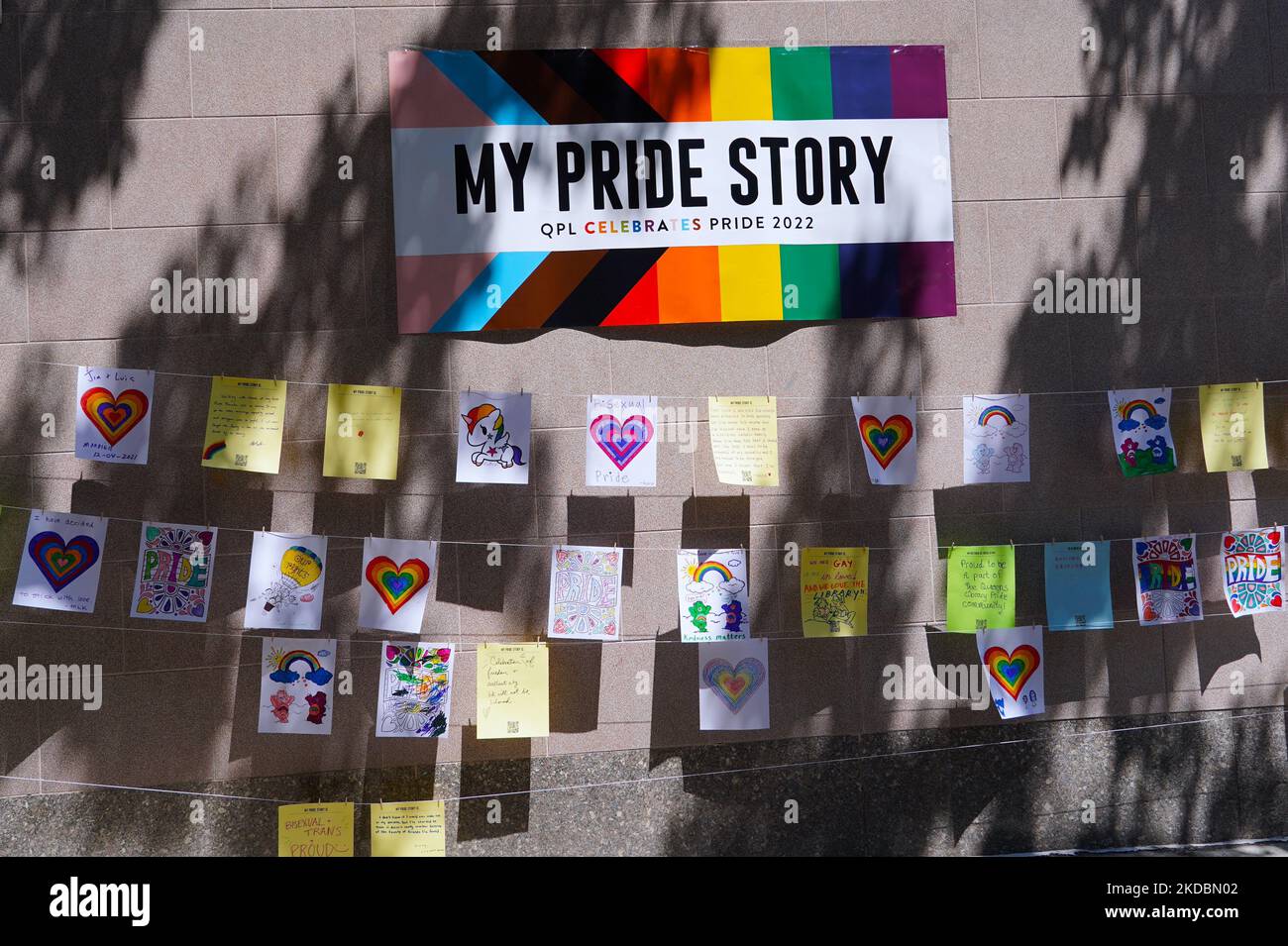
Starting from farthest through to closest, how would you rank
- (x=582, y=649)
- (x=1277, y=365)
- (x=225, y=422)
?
(x=1277, y=365)
(x=582, y=649)
(x=225, y=422)

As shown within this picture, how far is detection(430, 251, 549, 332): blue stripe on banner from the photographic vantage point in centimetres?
434

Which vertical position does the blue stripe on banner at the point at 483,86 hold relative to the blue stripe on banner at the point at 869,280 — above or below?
above

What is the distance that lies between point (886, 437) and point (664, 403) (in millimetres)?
942

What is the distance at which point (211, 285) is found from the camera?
4289 mm

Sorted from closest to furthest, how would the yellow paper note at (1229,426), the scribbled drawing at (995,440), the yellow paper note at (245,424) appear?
the yellow paper note at (245,424) < the scribbled drawing at (995,440) < the yellow paper note at (1229,426)

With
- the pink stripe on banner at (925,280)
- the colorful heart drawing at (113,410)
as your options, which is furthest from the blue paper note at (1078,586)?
the colorful heart drawing at (113,410)

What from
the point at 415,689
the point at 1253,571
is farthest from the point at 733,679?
the point at 1253,571

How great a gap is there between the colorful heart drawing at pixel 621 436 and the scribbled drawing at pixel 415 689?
3.39ft

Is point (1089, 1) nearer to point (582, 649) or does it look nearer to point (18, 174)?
point (582, 649)

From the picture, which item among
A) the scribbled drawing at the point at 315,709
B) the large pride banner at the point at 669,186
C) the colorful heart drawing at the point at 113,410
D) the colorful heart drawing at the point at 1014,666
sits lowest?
the scribbled drawing at the point at 315,709

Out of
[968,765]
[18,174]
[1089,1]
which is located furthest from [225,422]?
[1089,1]

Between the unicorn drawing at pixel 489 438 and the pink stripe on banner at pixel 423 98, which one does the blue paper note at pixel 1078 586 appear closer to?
the unicorn drawing at pixel 489 438

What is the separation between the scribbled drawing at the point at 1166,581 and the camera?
4566mm

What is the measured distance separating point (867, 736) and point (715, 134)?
2.65m
